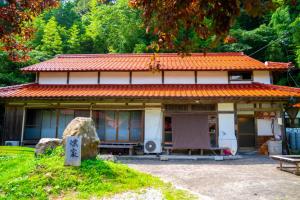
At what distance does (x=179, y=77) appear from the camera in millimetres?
15188

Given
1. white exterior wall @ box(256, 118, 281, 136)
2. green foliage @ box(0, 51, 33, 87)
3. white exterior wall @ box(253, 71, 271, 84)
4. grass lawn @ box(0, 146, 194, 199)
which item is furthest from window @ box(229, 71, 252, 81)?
green foliage @ box(0, 51, 33, 87)

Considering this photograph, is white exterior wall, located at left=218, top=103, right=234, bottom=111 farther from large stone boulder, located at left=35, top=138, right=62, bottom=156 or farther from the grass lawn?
large stone boulder, located at left=35, top=138, right=62, bottom=156

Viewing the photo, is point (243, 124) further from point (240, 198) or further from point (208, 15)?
point (208, 15)

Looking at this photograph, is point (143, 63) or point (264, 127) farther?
point (143, 63)

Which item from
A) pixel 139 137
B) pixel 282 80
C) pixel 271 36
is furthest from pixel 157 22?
pixel 271 36

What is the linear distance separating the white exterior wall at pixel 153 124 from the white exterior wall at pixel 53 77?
5.66 metres

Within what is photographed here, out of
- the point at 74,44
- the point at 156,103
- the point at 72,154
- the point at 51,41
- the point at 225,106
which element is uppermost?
the point at 51,41

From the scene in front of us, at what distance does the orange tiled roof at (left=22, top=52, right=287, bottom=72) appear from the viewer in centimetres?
1509

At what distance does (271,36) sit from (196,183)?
22.6m

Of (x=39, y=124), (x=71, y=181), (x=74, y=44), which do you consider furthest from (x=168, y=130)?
(x=74, y=44)

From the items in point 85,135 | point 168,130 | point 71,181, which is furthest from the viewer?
point 168,130

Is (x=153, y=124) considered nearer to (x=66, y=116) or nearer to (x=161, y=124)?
(x=161, y=124)

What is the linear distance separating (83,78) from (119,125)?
150 inches

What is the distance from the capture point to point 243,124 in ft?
48.1
